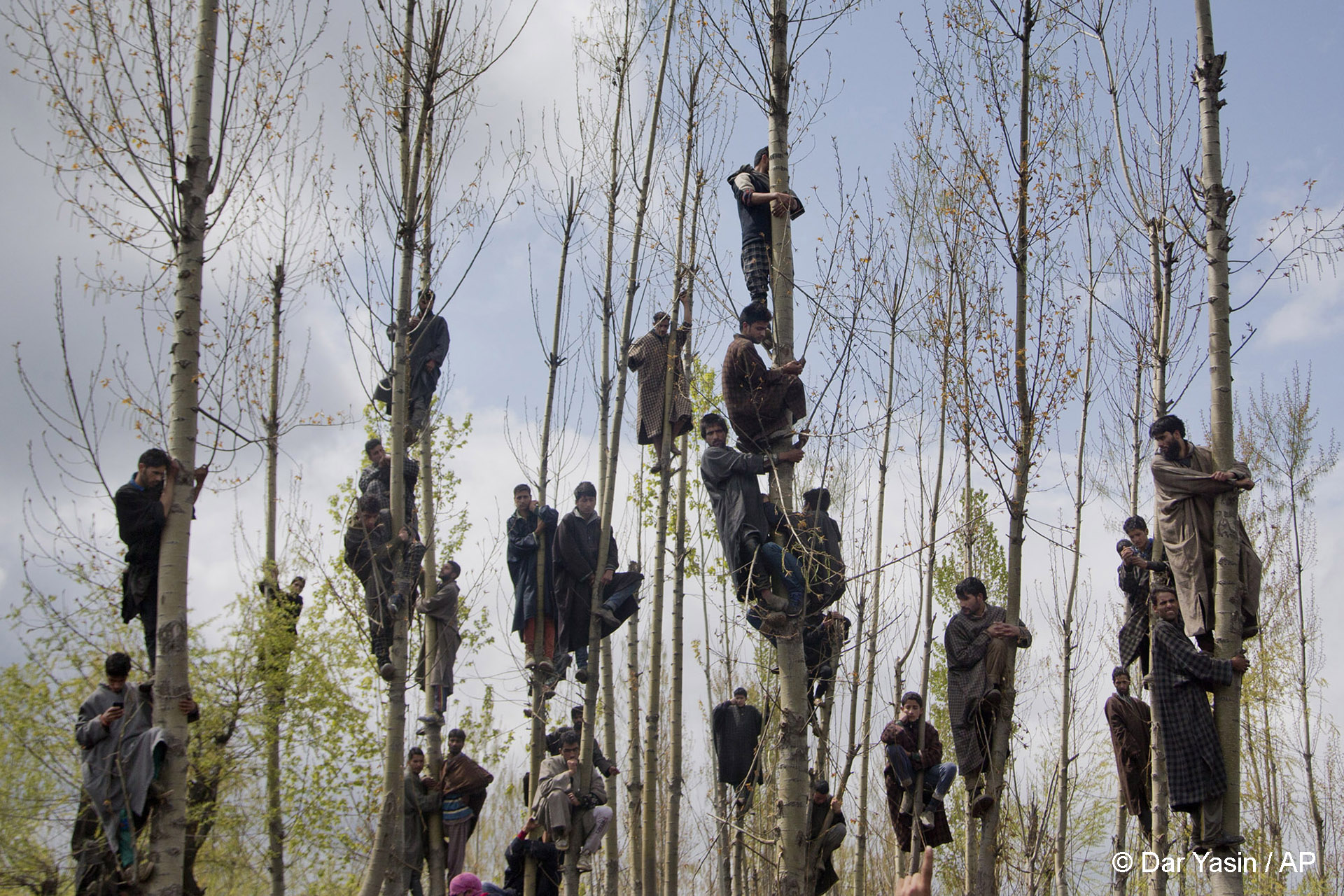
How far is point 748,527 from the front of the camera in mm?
7902

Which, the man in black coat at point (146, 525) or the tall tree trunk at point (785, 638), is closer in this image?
the man in black coat at point (146, 525)

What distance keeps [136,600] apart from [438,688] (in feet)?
16.4

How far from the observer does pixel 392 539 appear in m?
8.07

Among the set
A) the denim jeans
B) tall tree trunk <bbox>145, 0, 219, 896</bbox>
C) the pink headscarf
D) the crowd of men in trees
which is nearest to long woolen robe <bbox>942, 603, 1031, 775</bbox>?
the crowd of men in trees

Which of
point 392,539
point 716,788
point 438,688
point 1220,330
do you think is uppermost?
point 1220,330

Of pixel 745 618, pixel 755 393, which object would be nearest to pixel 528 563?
pixel 745 618

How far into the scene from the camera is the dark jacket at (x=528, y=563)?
34.5 ft

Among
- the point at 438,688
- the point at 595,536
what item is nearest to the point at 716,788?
the point at 438,688

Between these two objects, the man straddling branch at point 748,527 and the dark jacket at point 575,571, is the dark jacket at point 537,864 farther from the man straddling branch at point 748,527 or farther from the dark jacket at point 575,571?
the man straddling branch at point 748,527

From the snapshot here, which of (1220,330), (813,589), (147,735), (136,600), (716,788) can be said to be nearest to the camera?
(147,735)

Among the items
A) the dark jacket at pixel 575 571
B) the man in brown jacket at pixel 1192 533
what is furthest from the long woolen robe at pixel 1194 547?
the dark jacket at pixel 575 571

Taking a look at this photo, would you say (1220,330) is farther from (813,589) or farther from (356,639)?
(356,639)

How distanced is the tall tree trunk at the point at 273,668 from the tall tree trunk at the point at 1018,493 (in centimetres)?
692

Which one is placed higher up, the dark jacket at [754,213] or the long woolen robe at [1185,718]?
the dark jacket at [754,213]
